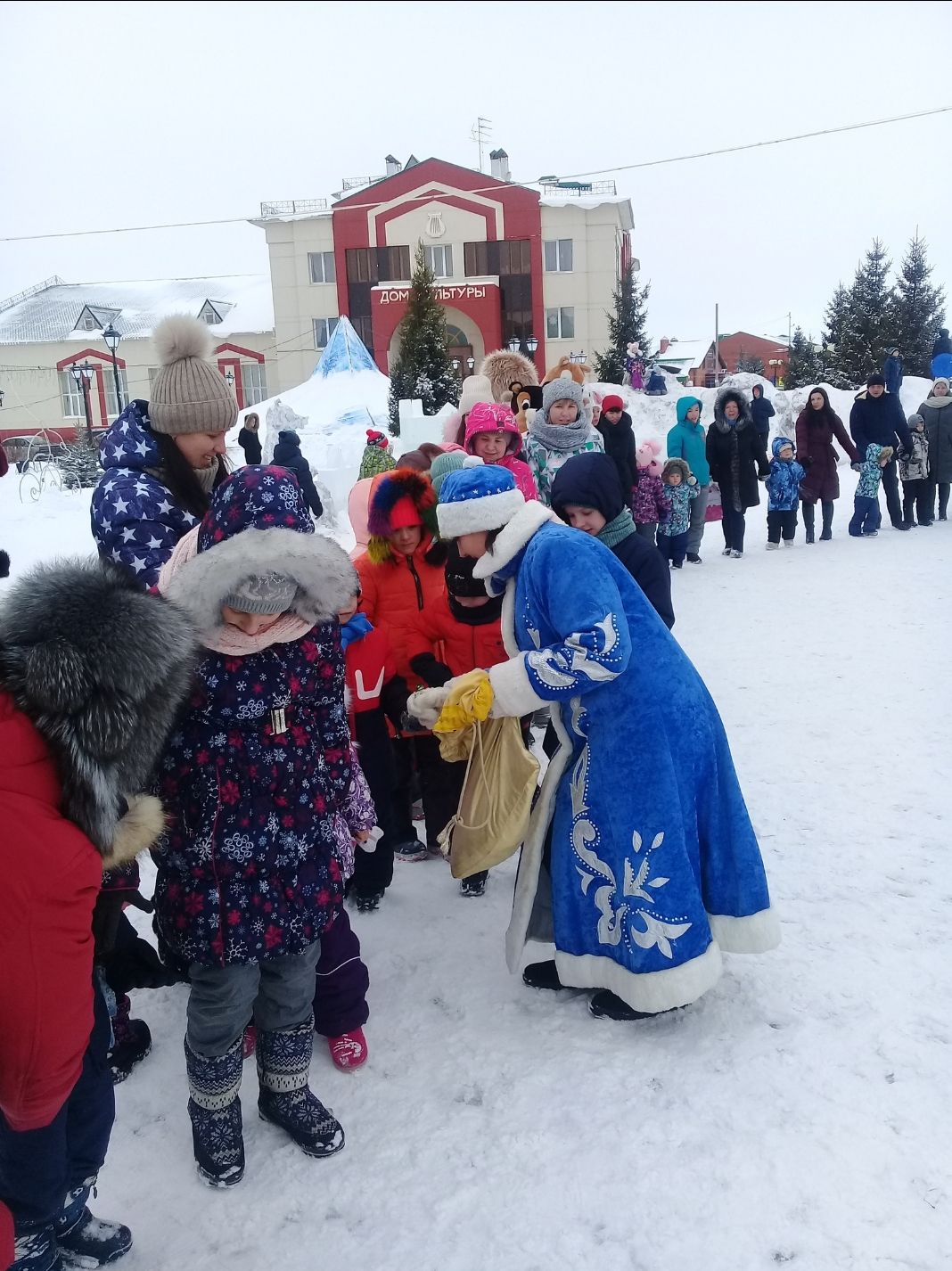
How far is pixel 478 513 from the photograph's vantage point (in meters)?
2.57

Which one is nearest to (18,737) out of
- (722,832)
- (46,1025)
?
(46,1025)

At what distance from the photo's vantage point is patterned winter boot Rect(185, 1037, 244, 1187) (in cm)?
210

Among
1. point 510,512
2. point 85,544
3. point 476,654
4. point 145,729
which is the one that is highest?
point 510,512

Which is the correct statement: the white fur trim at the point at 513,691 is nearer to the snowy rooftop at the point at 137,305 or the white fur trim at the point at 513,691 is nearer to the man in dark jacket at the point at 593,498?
the man in dark jacket at the point at 593,498

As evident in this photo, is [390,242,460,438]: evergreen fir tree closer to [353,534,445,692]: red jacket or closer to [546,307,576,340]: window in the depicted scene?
[546,307,576,340]: window

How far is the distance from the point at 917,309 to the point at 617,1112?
3223cm

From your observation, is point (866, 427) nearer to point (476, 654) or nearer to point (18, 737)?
point (476, 654)

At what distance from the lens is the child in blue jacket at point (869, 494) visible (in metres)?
10.2

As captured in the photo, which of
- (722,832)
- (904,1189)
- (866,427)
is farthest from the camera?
(866,427)

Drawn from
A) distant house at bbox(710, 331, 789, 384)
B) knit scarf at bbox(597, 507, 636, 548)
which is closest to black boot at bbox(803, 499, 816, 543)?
knit scarf at bbox(597, 507, 636, 548)

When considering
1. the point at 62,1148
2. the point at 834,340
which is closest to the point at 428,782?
the point at 62,1148

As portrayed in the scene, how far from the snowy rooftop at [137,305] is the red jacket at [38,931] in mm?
40424

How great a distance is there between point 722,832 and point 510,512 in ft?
3.52

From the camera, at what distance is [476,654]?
3.36 metres
